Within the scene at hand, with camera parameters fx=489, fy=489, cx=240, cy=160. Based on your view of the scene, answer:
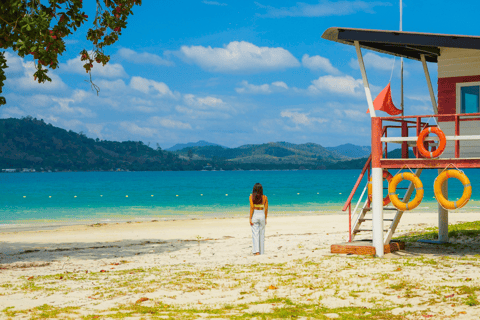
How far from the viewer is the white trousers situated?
461 inches

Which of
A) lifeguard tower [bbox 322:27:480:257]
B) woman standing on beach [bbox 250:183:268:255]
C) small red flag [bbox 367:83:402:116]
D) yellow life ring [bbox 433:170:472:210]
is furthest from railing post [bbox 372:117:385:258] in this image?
woman standing on beach [bbox 250:183:268:255]

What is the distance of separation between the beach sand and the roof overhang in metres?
4.83

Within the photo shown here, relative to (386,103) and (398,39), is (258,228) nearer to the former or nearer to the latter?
(386,103)

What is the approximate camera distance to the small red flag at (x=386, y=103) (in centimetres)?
1289

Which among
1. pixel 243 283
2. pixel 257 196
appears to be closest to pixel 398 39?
pixel 257 196

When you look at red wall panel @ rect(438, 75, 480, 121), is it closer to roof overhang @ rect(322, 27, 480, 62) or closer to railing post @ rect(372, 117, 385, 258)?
roof overhang @ rect(322, 27, 480, 62)

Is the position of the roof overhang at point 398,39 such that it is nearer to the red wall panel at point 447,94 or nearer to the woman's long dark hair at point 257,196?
the red wall panel at point 447,94

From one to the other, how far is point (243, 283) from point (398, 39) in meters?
6.90

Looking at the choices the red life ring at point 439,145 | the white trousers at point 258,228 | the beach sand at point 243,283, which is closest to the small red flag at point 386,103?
the red life ring at point 439,145

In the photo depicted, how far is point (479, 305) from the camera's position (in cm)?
654

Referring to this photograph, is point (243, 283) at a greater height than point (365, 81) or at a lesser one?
lesser

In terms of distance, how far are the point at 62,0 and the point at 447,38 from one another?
8842 mm

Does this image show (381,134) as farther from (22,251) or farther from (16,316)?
(22,251)

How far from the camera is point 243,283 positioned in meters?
8.56
